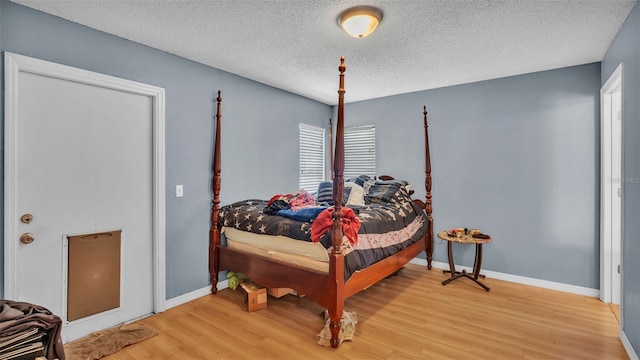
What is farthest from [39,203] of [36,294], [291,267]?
[291,267]

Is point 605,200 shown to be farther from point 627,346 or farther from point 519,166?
point 627,346

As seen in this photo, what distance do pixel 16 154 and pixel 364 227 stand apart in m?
2.58

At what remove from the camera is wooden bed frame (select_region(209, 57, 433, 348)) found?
7.54ft

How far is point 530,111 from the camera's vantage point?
3488mm

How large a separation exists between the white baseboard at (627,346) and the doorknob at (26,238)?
4.14 meters

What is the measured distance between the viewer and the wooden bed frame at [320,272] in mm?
2299

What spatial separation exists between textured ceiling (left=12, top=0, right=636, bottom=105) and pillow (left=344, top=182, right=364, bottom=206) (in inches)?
53.4

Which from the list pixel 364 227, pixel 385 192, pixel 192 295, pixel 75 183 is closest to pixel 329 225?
pixel 364 227

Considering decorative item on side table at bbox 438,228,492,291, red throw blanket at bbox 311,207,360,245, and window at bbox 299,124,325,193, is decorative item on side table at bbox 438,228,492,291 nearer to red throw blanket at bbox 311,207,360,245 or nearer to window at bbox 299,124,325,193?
red throw blanket at bbox 311,207,360,245

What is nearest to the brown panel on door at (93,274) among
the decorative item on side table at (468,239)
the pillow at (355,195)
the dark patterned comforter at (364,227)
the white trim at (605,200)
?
the dark patterned comforter at (364,227)

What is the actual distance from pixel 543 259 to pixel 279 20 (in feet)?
12.2

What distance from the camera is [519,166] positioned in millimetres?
3561

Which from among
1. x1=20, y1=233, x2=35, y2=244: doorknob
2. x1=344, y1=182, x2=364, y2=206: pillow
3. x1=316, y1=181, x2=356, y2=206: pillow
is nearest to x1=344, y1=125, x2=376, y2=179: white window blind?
x1=344, y1=182, x2=364, y2=206: pillow

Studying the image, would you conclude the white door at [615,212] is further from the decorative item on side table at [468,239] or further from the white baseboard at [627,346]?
the decorative item on side table at [468,239]
